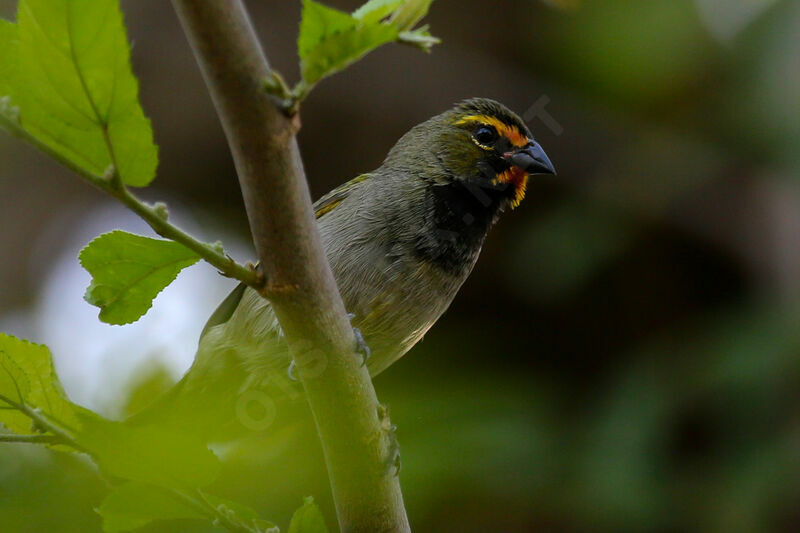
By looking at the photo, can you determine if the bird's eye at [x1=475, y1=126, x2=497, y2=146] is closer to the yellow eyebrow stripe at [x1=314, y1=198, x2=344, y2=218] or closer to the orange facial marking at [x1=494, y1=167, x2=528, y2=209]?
the orange facial marking at [x1=494, y1=167, x2=528, y2=209]

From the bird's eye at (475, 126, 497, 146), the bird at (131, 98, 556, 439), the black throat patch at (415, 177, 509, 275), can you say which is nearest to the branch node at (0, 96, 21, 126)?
the bird at (131, 98, 556, 439)

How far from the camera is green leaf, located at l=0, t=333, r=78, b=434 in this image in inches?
62.5

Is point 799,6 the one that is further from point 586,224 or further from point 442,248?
point 442,248

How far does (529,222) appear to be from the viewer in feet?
17.8

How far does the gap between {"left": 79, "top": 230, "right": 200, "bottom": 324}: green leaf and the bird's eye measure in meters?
2.67

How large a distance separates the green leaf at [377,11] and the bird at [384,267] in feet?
6.50

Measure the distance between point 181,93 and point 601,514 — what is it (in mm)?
3538

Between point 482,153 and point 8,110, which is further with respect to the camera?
point 482,153

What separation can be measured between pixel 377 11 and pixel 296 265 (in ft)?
1.78

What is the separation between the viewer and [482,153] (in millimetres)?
4129

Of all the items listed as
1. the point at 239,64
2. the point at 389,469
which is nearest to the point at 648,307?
the point at 389,469

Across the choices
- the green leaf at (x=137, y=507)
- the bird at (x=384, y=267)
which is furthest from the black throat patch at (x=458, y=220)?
the green leaf at (x=137, y=507)

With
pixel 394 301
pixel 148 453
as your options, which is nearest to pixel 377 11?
pixel 148 453

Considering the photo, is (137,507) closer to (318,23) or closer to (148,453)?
(148,453)
